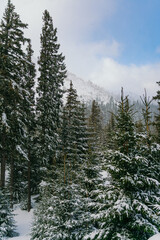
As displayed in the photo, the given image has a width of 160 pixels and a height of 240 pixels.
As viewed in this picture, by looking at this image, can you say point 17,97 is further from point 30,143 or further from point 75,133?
point 75,133

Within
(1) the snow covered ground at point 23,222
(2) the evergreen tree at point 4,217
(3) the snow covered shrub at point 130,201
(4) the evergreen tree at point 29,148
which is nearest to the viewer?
(3) the snow covered shrub at point 130,201

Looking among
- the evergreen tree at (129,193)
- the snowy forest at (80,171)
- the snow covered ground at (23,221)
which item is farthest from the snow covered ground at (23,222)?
the evergreen tree at (129,193)

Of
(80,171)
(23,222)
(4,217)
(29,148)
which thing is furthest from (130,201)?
(29,148)

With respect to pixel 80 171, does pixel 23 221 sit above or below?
below

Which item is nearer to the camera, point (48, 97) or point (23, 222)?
point (23, 222)

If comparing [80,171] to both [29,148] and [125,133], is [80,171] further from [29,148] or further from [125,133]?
[29,148]

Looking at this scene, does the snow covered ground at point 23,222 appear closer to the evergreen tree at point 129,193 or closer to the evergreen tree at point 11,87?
the evergreen tree at point 11,87

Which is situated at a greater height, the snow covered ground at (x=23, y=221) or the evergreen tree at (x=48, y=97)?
the evergreen tree at (x=48, y=97)

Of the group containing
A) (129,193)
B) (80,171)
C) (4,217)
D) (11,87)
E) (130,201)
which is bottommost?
(4,217)

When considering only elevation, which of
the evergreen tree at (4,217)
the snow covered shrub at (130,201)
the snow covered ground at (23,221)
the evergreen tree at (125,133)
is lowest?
the snow covered ground at (23,221)

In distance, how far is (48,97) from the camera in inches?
757

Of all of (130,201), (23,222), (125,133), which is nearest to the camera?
(130,201)

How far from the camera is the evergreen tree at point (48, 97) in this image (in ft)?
60.1

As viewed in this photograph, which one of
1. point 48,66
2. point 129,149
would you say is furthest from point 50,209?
point 48,66
